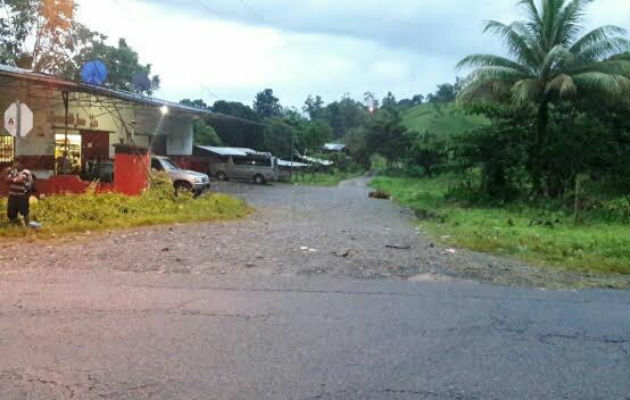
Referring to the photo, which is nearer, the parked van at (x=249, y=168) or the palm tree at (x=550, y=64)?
the palm tree at (x=550, y=64)

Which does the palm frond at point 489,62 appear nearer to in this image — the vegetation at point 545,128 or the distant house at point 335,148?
the vegetation at point 545,128

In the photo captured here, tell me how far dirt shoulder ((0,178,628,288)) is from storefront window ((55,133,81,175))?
10916 millimetres

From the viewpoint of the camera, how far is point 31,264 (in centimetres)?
909

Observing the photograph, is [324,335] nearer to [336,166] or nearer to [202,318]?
[202,318]

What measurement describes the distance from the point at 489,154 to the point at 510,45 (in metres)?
4.47

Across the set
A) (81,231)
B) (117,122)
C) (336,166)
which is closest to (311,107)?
(336,166)

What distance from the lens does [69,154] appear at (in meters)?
25.5

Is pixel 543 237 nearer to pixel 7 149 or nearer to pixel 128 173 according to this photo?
pixel 128 173

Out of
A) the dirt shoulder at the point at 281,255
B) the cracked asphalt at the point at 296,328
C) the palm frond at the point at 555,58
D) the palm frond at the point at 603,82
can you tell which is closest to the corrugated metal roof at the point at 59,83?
the dirt shoulder at the point at 281,255

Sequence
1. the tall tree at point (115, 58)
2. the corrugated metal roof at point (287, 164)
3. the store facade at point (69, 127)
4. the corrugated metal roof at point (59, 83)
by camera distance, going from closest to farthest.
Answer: the corrugated metal roof at point (59, 83)
the store facade at point (69, 127)
the tall tree at point (115, 58)
the corrugated metal roof at point (287, 164)

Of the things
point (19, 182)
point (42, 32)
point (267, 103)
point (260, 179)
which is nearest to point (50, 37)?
point (42, 32)

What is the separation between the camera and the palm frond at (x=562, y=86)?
21767mm

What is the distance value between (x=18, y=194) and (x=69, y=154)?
43.0ft

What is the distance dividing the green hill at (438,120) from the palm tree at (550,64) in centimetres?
2373
